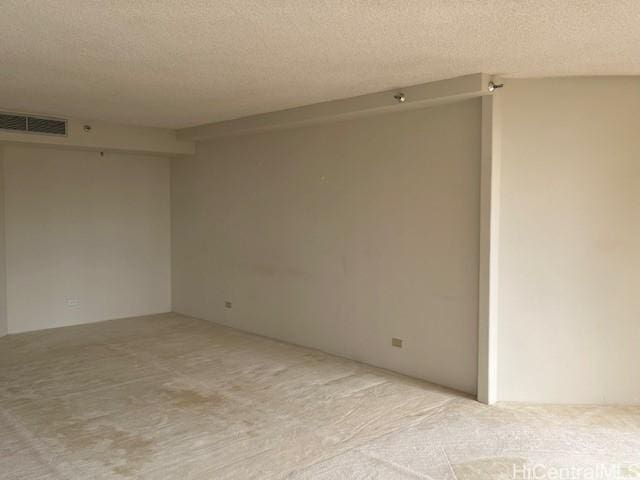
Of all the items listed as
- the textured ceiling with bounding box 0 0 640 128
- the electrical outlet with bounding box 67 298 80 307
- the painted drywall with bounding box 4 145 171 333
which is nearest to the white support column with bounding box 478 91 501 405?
the textured ceiling with bounding box 0 0 640 128

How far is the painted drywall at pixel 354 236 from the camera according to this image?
14.5 ft

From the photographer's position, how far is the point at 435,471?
304 centimetres

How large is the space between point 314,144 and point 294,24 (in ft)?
9.00

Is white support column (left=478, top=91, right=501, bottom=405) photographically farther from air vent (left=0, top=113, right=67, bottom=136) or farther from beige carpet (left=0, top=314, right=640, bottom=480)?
air vent (left=0, top=113, right=67, bottom=136)

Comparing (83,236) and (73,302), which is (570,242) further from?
(73,302)

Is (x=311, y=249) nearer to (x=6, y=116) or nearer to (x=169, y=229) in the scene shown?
(x=169, y=229)

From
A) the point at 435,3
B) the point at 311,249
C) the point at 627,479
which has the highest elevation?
the point at 435,3

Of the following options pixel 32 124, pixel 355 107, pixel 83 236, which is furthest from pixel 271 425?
pixel 83 236

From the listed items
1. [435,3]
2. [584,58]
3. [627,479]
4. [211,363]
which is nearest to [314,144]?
[211,363]

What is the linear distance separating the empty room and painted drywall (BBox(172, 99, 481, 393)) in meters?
0.02

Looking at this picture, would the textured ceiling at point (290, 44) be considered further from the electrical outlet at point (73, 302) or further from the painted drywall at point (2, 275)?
the electrical outlet at point (73, 302)

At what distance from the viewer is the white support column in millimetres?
4074

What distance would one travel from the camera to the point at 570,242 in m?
4.07

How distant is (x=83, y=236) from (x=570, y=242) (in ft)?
18.8
